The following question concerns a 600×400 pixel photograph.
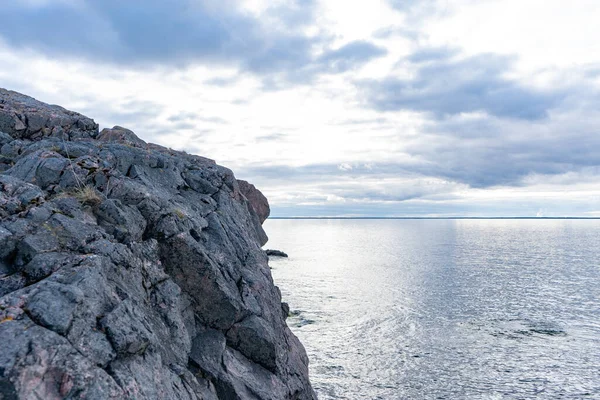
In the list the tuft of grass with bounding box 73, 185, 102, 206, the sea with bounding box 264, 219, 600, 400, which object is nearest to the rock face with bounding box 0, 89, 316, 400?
the tuft of grass with bounding box 73, 185, 102, 206

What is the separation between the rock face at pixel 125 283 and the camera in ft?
30.4

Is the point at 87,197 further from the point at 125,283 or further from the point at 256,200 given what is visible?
the point at 256,200

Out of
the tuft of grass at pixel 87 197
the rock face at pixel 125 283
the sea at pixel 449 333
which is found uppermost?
the tuft of grass at pixel 87 197

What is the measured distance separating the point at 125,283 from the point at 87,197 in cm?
376

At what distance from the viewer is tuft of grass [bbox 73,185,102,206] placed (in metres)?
14.7

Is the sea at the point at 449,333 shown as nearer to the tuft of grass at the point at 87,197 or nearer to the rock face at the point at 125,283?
the rock face at the point at 125,283

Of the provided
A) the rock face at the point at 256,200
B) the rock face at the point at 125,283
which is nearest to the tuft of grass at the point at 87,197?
the rock face at the point at 125,283

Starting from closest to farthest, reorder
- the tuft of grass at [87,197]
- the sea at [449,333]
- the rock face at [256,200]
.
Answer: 1. the tuft of grass at [87,197]
2. the sea at [449,333]
3. the rock face at [256,200]

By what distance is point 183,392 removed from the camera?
1256cm

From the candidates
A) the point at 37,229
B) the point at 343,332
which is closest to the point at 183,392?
the point at 37,229

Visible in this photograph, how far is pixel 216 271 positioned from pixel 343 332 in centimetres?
3160

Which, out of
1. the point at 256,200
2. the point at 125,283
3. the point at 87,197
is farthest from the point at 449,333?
the point at 87,197

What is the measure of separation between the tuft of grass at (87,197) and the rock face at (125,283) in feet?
0.16

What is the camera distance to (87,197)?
14.7 m
